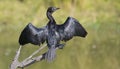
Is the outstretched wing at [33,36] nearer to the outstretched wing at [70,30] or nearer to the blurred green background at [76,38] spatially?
the outstretched wing at [70,30]

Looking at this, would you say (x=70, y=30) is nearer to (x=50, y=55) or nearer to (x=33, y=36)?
(x=33, y=36)

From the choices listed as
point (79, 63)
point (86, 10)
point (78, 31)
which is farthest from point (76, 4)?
point (78, 31)

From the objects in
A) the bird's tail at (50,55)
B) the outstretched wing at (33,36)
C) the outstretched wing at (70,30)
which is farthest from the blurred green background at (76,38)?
the bird's tail at (50,55)

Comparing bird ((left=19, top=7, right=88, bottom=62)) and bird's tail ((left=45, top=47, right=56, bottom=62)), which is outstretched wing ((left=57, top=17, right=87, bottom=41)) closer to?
bird ((left=19, top=7, right=88, bottom=62))

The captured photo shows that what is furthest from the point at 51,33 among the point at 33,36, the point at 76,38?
the point at 76,38

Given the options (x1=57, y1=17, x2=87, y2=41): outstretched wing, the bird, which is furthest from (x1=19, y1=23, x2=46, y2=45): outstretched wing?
(x1=57, y1=17, x2=87, y2=41): outstretched wing
